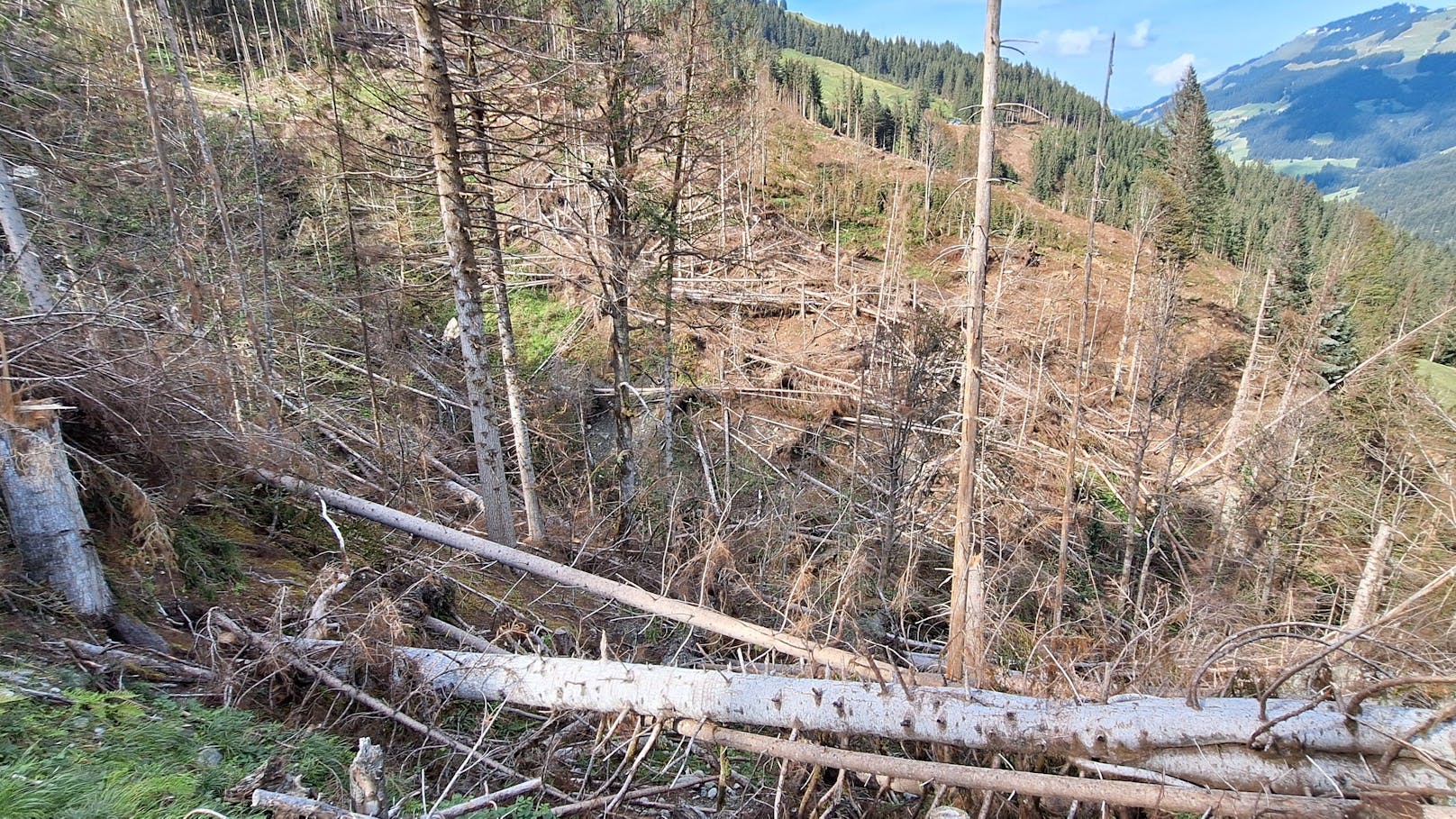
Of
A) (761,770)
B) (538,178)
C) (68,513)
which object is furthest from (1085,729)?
(538,178)

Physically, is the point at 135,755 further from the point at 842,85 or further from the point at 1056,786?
the point at 842,85

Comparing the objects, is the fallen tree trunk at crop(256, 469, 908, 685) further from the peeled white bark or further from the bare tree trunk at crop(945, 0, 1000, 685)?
the peeled white bark

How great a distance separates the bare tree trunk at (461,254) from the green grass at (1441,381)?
18545 millimetres

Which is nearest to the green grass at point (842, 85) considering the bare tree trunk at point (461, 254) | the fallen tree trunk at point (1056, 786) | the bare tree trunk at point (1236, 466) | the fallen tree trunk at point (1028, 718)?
the bare tree trunk at point (1236, 466)

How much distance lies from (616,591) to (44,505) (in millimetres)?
3735

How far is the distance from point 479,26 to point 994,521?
41.8 feet

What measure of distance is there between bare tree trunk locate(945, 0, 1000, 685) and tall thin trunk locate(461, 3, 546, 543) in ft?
16.2

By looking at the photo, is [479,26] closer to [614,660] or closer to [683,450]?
[614,660]

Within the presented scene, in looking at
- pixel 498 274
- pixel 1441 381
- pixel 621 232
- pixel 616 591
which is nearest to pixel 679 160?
pixel 621 232

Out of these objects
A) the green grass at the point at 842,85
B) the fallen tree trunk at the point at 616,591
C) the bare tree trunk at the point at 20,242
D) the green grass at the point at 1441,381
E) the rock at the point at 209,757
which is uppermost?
the green grass at the point at 842,85

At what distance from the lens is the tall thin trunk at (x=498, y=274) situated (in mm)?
6918

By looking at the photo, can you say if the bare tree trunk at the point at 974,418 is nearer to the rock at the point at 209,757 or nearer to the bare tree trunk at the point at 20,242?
the rock at the point at 209,757

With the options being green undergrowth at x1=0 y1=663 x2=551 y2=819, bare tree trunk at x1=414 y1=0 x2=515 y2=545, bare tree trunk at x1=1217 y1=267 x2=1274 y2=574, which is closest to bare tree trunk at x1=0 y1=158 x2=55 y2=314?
bare tree trunk at x1=414 y1=0 x2=515 y2=545

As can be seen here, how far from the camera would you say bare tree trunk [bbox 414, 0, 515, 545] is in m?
6.32
